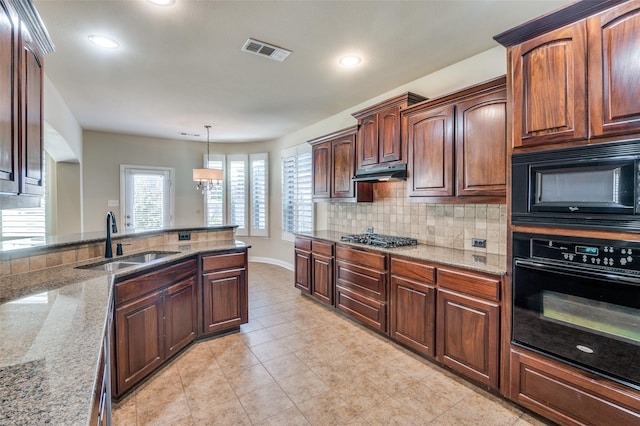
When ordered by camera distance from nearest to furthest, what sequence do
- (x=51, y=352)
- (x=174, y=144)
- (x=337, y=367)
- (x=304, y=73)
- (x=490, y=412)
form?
1. (x=51, y=352)
2. (x=490, y=412)
3. (x=337, y=367)
4. (x=304, y=73)
5. (x=174, y=144)

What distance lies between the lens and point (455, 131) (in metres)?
2.66

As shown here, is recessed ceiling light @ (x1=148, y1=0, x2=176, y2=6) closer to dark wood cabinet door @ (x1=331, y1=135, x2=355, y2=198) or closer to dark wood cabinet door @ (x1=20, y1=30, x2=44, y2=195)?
dark wood cabinet door @ (x1=20, y1=30, x2=44, y2=195)

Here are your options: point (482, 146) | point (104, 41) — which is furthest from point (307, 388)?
point (104, 41)

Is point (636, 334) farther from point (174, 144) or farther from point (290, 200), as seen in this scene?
point (174, 144)

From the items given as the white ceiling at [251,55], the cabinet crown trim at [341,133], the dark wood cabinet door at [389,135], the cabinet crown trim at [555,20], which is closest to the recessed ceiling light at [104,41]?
the white ceiling at [251,55]

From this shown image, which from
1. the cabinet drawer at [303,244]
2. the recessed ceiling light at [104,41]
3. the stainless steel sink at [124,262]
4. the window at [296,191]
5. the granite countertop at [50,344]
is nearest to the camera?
the granite countertop at [50,344]

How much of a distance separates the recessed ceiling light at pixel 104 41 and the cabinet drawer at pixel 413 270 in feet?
10.2

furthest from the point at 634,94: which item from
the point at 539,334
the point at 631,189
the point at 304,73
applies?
the point at 304,73

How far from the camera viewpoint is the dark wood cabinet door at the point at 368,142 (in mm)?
3510

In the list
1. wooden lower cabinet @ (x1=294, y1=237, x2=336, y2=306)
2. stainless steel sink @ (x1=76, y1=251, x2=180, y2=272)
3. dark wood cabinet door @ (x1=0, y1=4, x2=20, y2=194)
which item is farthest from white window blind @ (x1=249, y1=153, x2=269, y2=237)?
dark wood cabinet door @ (x1=0, y1=4, x2=20, y2=194)

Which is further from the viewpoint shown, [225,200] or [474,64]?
[225,200]

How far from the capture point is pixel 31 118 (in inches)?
65.9

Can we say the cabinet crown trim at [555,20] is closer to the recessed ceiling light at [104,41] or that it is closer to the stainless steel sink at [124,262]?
the recessed ceiling light at [104,41]

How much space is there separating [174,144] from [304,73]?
445 cm
